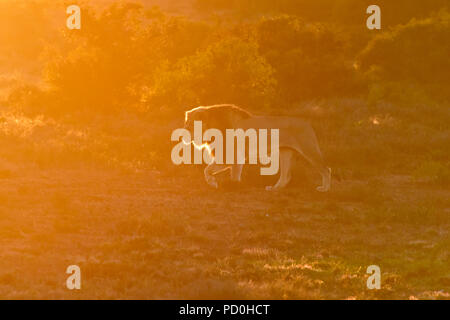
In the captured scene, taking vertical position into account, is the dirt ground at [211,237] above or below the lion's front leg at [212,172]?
below

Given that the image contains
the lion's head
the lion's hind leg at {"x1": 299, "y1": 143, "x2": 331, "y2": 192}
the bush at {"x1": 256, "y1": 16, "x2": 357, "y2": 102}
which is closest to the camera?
the lion's head

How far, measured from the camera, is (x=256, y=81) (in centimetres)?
2259

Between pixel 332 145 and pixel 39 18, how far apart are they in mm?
26631

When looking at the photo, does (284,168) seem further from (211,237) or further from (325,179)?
(211,237)

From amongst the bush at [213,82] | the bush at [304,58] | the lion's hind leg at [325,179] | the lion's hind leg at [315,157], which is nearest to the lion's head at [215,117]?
the lion's hind leg at [315,157]

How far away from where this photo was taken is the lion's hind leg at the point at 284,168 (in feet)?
45.4

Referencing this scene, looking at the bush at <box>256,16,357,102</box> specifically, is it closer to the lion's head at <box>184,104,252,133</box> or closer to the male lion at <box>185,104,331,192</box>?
the male lion at <box>185,104,331,192</box>

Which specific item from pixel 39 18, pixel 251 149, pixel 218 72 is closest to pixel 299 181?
pixel 251 149

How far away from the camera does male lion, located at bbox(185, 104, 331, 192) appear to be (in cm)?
1330

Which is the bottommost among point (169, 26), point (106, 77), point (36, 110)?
point (36, 110)

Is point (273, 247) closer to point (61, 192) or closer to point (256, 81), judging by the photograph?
point (61, 192)

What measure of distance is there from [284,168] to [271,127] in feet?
3.42

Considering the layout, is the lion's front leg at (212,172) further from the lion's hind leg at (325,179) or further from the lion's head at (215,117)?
the lion's hind leg at (325,179)

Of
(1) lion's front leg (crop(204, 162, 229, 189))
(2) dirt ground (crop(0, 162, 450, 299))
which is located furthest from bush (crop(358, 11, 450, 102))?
(1) lion's front leg (crop(204, 162, 229, 189))
